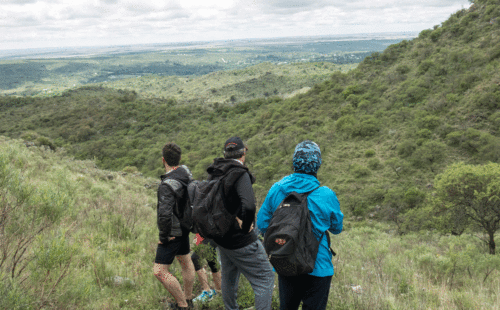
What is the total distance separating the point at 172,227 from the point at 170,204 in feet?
0.79

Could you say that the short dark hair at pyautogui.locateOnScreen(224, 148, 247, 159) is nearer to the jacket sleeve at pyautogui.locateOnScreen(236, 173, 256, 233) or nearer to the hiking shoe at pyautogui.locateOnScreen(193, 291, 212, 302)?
the jacket sleeve at pyautogui.locateOnScreen(236, 173, 256, 233)

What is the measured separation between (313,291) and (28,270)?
2.48 m

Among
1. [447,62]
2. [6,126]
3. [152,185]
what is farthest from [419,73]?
[6,126]

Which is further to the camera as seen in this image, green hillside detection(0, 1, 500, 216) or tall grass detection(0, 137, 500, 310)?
green hillside detection(0, 1, 500, 216)

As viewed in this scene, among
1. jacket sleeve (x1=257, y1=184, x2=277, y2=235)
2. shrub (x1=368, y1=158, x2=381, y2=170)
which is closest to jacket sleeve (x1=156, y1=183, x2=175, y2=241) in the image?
jacket sleeve (x1=257, y1=184, x2=277, y2=235)

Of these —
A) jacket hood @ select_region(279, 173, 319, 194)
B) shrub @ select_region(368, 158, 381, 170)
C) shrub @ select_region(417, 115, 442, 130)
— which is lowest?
shrub @ select_region(368, 158, 381, 170)

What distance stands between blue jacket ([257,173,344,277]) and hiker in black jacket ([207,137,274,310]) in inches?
9.1

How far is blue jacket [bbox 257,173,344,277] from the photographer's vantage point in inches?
79.4

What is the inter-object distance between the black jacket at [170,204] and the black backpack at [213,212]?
50cm

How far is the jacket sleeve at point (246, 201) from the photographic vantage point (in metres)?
2.21

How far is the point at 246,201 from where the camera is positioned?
2213 millimetres

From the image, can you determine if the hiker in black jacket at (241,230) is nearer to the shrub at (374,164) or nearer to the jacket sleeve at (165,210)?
the jacket sleeve at (165,210)

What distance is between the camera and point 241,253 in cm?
235

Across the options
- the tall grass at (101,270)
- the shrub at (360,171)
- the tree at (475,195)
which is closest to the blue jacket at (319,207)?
the tall grass at (101,270)
